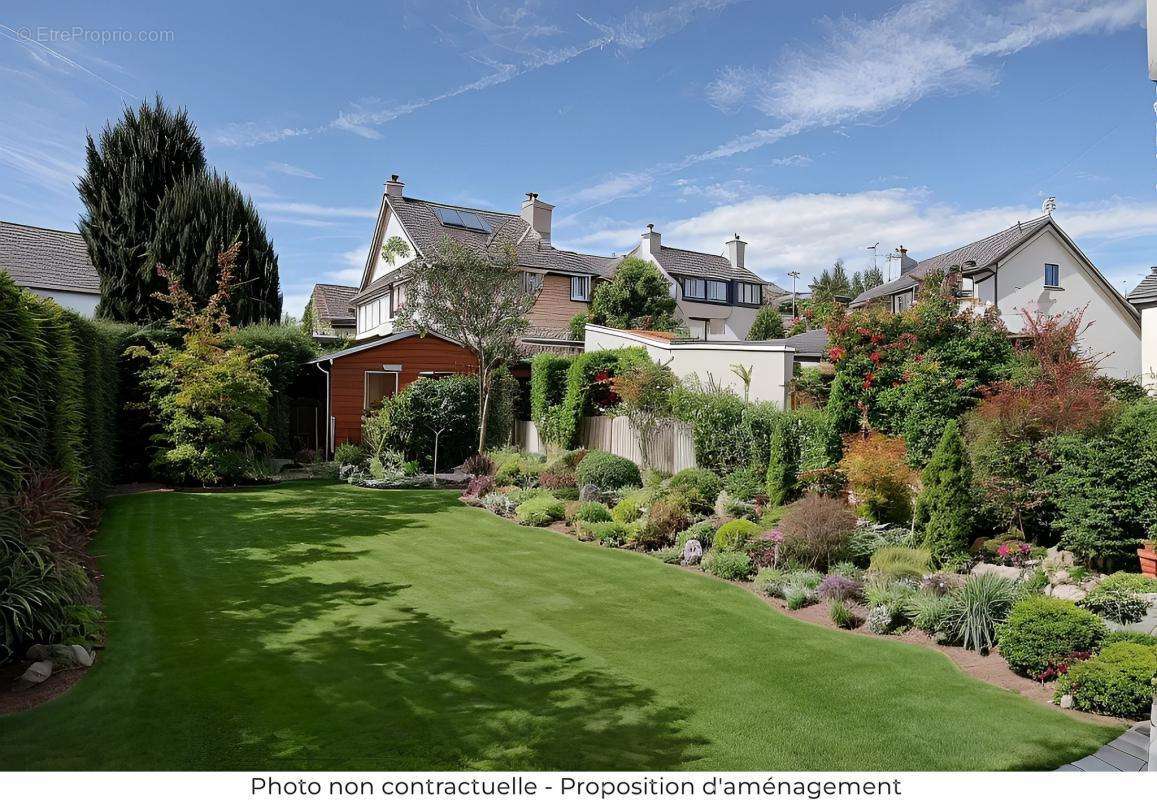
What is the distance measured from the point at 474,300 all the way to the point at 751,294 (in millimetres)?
31073

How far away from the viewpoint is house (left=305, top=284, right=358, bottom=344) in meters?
42.8

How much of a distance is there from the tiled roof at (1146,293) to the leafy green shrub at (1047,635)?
1356 cm

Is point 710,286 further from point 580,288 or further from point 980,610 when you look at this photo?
point 980,610

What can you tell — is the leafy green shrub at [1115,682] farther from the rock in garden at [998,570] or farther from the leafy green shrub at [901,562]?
the rock in garden at [998,570]

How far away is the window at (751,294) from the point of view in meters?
44.5

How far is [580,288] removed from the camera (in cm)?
3391

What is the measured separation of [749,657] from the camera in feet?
19.6

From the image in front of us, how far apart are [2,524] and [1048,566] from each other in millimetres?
11100

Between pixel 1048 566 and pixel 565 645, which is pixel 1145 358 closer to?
pixel 1048 566

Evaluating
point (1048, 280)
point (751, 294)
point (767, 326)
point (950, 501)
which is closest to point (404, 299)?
point (950, 501)

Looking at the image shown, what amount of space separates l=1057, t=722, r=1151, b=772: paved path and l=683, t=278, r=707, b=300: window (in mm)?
38294

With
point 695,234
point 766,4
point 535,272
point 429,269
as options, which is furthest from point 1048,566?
point 695,234

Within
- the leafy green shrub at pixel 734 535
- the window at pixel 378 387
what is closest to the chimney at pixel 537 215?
the window at pixel 378 387
